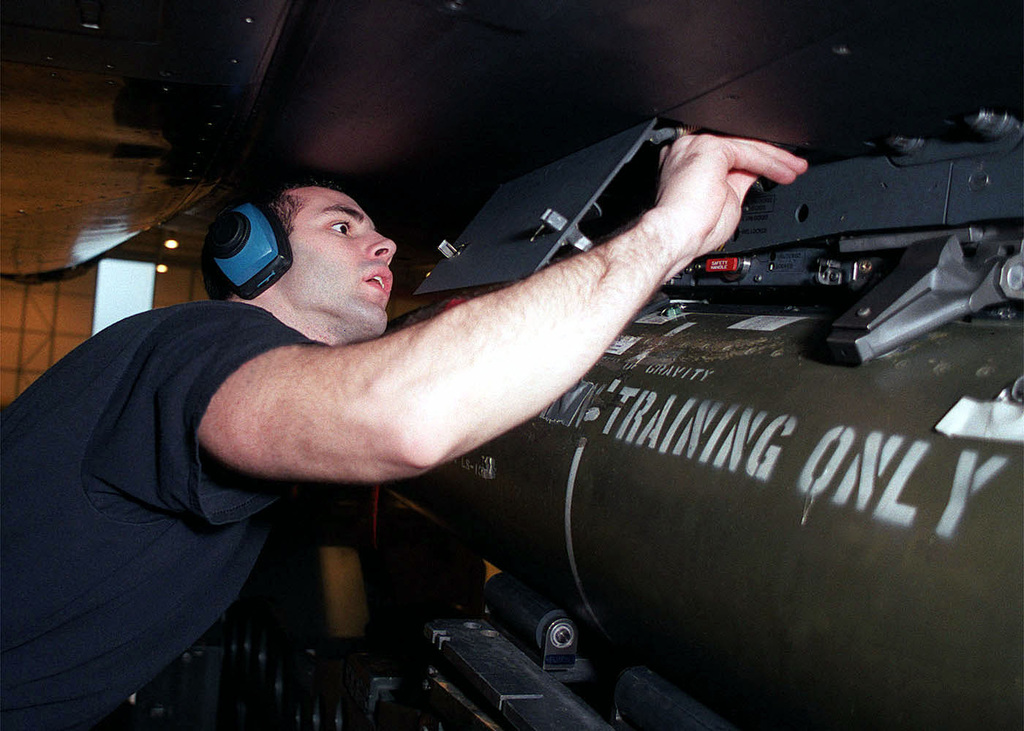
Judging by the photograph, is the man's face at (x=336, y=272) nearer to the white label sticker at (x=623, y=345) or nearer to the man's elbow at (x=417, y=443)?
the white label sticker at (x=623, y=345)

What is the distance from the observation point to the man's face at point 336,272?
4.34 feet

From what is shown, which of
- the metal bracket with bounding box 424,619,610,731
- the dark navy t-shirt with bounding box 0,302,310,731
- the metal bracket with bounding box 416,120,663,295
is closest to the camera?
the dark navy t-shirt with bounding box 0,302,310,731

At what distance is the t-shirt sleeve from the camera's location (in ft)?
2.57

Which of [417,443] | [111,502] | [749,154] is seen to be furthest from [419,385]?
[749,154]

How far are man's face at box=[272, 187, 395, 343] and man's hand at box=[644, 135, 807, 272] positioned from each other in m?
0.55

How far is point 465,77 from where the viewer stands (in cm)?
106

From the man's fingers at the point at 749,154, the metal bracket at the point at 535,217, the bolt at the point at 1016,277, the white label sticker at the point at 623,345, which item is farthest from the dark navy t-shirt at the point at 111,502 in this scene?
the bolt at the point at 1016,277

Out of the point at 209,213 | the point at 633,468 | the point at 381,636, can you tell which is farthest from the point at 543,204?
the point at 381,636

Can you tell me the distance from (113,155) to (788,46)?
131 cm

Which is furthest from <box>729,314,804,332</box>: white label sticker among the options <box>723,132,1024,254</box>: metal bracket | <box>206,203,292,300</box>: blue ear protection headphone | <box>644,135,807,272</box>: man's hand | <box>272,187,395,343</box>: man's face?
<box>206,203,292,300</box>: blue ear protection headphone

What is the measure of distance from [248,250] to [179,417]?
540 mm

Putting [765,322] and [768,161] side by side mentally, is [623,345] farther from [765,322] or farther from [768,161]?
[768,161]

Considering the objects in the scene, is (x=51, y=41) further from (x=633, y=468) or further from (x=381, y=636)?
(x=381, y=636)

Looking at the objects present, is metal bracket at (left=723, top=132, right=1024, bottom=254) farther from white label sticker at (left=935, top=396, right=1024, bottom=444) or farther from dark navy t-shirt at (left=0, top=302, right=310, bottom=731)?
dark navy t-shirt at (left=0, top=302, right=310, bottom=731)
